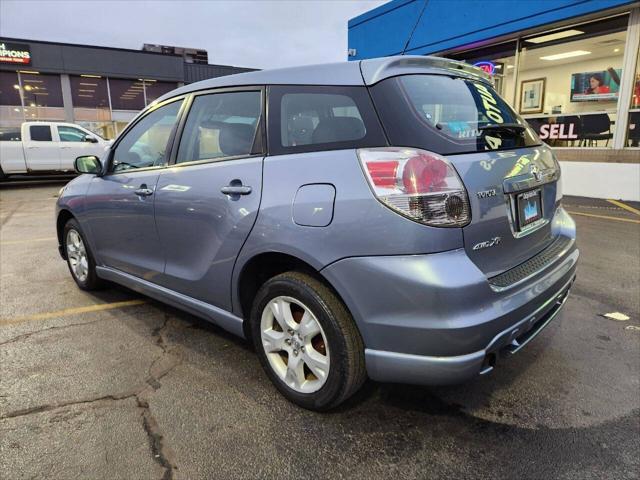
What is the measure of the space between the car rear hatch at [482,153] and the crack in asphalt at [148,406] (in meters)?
1.65

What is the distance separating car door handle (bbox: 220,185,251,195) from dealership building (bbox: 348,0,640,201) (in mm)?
9473

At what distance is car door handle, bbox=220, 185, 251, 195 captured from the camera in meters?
2.47

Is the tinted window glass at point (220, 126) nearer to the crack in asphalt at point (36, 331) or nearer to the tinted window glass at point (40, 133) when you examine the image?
the crack in asphalt at point (36, 331)

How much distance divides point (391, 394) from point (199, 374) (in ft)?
3.81

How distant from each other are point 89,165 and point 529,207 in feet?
10.8

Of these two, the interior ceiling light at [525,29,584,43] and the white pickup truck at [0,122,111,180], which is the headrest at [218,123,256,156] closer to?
the interior ceiling light at [525,29,584,43]

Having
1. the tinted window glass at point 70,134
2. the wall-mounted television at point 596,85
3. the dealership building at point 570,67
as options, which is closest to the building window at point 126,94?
the tinted window glass at point 70,134

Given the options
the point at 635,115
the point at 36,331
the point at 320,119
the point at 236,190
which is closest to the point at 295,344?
the point at 236,190

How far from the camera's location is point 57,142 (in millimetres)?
13836

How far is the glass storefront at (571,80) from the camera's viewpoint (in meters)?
9.55

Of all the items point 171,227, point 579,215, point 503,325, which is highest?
point 171,227

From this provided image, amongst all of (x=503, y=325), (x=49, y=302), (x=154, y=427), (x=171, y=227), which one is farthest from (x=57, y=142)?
(x=503, y=325)

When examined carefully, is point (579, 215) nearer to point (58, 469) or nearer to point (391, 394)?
point (391, 394)

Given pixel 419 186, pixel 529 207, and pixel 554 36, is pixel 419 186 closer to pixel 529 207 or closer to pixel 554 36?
pixel 529 207
